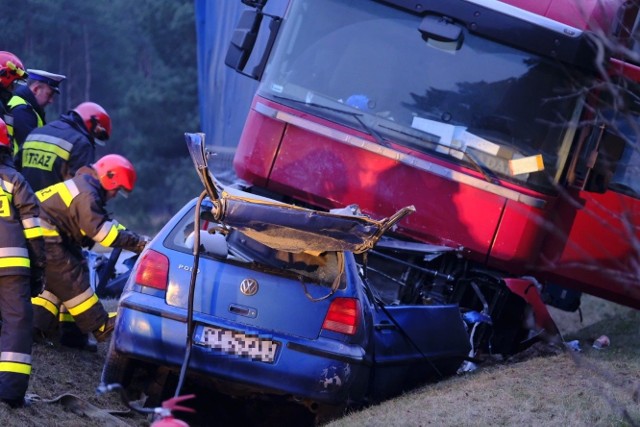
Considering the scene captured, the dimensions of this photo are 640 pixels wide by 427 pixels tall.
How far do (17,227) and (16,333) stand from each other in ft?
2.03

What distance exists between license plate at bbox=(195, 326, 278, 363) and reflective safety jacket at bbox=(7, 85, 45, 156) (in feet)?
13.8

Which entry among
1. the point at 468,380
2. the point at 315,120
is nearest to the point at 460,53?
the point at 315,120

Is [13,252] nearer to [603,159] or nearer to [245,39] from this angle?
[245,39]

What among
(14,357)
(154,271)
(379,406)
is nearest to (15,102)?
(154,271)

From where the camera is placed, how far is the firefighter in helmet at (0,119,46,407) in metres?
6.41

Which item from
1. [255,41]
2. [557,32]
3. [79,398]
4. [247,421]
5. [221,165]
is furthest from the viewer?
[221,165]

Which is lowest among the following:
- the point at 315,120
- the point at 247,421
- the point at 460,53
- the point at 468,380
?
the point at 247,421

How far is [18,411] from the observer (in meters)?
6.38

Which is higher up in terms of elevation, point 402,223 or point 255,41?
point 255,41

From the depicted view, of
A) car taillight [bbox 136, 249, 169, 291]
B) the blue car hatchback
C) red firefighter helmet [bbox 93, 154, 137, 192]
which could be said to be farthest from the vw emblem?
red firefighter helmet [bbox 93, 154, 137, 192]

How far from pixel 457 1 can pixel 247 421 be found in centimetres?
355

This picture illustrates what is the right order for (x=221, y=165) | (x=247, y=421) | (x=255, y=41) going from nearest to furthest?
1. (x=247, y=421)
2. (x=255, y=41)
3. (x=221, y=165)

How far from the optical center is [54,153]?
390 inches

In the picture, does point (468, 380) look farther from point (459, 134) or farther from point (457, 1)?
point (457, 1)
